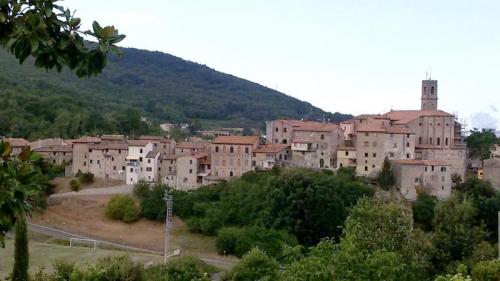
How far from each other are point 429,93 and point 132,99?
6390cm

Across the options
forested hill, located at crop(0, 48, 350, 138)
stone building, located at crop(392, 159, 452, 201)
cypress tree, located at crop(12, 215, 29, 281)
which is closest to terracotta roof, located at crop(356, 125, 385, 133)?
stone building, located at crop(392, 159, 452, 201)

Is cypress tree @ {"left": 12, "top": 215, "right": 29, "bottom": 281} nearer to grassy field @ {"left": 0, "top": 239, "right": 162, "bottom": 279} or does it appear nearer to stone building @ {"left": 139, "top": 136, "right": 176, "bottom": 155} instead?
grassy field @ {"left": 0, "top": 239, "right": 162, "bottom": 279}

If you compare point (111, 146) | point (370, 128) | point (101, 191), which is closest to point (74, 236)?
point (101, 191)

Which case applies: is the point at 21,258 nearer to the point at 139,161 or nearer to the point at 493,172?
the point at 139,161

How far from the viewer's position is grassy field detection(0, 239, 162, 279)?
1215 inches

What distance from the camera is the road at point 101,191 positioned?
45344mm

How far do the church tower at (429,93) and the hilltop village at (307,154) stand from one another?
9.90 m

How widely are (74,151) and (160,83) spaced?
273 ft

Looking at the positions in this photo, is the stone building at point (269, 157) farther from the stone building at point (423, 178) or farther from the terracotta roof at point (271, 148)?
the stone building at point (423, 178)

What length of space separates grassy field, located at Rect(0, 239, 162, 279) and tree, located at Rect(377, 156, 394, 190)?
15.7 m

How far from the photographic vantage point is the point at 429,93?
5909 centimetres

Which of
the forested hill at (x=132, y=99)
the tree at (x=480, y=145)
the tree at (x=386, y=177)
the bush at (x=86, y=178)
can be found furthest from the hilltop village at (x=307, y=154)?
the forested hill at (x=132, y=99)

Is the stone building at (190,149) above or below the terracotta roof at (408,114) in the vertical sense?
below

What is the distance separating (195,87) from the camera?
135m
